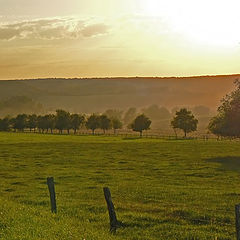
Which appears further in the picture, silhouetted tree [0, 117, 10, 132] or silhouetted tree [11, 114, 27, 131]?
silhouetted tree [11, 114, 27, 131]

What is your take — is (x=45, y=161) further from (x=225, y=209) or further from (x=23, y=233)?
(x=23, y=233)

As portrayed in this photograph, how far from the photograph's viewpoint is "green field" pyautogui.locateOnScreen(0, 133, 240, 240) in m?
18.2

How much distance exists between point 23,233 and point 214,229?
340 inches

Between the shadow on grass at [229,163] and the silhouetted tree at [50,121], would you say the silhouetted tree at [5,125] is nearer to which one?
the silhouetted tree at [50,121]

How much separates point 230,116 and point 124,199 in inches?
1842

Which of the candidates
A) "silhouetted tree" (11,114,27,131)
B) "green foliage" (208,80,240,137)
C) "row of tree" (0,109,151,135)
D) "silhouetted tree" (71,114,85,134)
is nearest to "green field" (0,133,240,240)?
"green foliage" (208,80,240,137)

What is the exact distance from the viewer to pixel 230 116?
7181 centimetres

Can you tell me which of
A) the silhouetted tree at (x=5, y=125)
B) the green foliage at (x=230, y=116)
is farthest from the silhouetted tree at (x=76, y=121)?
the green foliage at (x=230, y=116)

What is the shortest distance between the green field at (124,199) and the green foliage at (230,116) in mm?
15664

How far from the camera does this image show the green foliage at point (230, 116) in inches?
2793

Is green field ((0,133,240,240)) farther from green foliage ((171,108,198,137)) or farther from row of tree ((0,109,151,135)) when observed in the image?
row of tree ((0,109,151,135))

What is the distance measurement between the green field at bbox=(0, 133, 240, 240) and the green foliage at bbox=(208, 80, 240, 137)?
15.7 metres

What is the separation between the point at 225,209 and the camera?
995 inches

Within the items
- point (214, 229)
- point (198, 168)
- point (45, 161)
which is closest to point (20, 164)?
point (45, 161)
